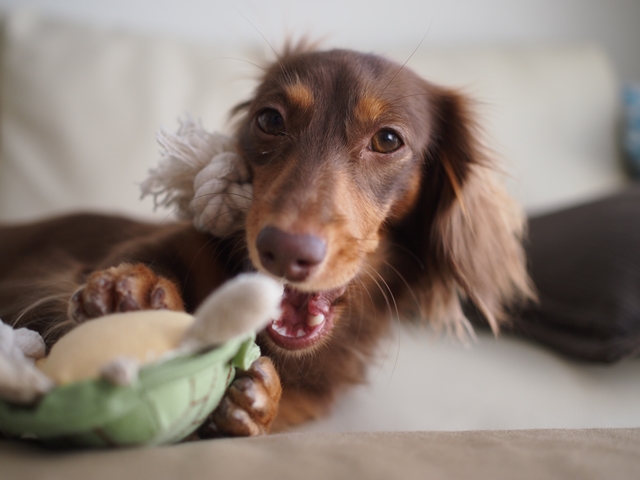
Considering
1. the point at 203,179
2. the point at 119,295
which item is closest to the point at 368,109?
the point at 203,179

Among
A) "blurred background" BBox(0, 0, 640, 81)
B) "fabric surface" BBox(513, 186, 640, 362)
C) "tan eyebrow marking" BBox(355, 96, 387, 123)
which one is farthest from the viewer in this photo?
"blurred background" BBox(0, 0, 640, 81)

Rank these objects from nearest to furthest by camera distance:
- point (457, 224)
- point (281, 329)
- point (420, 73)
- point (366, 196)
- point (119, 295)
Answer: point (119, 295), point (281, 329), point (366, 196), point (457, 224), point (420, 73)

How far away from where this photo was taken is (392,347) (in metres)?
1.47

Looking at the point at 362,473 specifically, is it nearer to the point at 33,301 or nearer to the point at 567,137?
the point at 33,301

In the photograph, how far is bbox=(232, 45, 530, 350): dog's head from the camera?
871mm

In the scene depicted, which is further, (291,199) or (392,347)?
(392,347)

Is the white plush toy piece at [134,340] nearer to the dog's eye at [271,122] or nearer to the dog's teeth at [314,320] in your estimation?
the dog's teeth at [314,320]

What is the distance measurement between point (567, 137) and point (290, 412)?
214 cm

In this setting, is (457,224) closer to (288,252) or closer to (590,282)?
(590,282)

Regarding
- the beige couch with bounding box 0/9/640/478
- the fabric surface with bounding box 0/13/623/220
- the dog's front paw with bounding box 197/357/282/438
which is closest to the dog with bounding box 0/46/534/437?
the dog's front paw with bounding box 197/357/282/438

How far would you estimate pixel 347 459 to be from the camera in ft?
1.92

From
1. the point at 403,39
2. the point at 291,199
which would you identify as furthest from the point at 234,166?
the point at 403,39

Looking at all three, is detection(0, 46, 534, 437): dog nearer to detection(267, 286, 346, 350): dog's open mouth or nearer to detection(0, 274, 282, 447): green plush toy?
detection(267, 286, 346, 350): dog's open mouth

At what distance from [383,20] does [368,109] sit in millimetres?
1834
